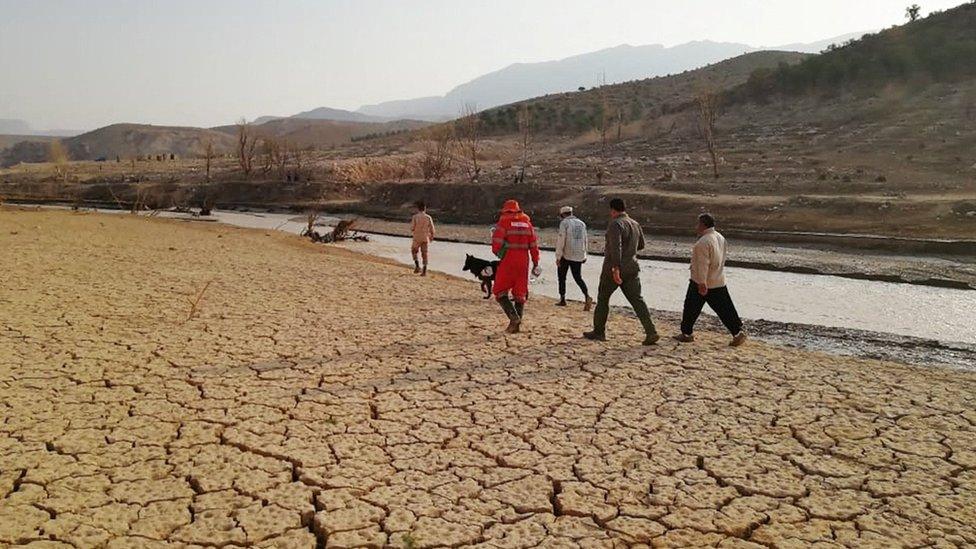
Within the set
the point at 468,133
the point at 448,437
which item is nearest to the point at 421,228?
the point at 448,437

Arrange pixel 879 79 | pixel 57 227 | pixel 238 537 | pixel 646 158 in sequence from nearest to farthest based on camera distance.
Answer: pixel 238 537 < pixel 57 227 < pixel 646 158 < pixel 879 79

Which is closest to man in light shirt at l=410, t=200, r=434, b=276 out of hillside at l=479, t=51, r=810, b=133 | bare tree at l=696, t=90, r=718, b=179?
bare tree at l=696, t=90, r=718, b=179

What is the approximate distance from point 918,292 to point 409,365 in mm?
11358

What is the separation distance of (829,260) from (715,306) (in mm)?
10976

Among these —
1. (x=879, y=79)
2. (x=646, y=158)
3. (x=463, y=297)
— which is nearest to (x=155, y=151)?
(x=646, y=158)

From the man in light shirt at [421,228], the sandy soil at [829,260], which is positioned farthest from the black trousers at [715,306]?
the sandy soil at [829,260]

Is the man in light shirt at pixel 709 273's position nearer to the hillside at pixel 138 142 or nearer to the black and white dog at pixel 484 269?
the black and white dog at pixel 484 269

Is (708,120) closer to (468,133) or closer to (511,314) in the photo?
(468,133)

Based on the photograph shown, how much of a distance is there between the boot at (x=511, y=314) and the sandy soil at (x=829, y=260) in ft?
33.6

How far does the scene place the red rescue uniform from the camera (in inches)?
283

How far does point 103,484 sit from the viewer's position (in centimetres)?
385

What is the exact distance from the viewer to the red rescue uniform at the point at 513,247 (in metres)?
7.19

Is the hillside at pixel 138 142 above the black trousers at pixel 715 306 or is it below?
above

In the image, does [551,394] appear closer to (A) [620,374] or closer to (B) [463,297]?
(A) [620,374]
